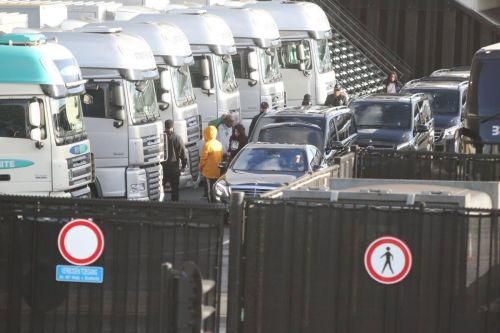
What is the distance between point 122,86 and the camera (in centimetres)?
2556

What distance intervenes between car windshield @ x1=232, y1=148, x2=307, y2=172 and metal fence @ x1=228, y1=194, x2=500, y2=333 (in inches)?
555

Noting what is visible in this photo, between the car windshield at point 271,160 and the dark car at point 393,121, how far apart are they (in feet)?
17.0

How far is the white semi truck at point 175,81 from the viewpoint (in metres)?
29.0

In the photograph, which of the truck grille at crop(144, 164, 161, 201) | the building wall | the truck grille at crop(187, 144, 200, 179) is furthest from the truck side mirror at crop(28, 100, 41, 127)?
the building wall

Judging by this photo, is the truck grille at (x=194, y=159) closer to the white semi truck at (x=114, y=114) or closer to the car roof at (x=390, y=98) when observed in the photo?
the white semi truck at (x=114, y=114)

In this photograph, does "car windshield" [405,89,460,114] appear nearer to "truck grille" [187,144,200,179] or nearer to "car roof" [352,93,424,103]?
→ "car roof" [352,93,424,103]

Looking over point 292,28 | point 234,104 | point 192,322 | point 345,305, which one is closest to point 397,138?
point 234,104

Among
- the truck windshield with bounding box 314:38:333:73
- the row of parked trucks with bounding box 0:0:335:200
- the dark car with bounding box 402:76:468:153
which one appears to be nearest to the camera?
the row of parked trucks with bounding box 0:0:335:200

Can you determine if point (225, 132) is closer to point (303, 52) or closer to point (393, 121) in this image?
point (393, 121)

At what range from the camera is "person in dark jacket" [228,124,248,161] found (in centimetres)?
2755

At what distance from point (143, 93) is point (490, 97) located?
6594 millimetres

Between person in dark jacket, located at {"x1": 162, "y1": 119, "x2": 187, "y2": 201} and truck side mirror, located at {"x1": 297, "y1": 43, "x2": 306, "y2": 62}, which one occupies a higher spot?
truck side mirror, located at {"x1": 297, "y1": 43, "x2": 306, "y2": 62}

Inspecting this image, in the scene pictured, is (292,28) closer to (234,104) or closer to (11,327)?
(234,104)

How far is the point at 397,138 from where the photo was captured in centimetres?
3034
